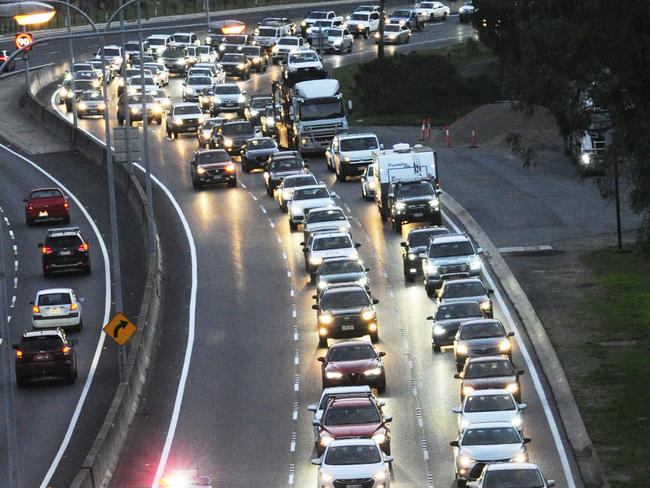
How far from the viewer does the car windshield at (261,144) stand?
79.1m

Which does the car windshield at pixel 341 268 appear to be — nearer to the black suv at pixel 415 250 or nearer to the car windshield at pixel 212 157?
the black suv at pixel 415 250

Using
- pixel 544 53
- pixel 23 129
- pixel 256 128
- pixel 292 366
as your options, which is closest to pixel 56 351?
pixel 292 366

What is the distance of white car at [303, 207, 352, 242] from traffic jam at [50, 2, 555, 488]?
0.06 metres

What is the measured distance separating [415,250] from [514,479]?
83.2ft

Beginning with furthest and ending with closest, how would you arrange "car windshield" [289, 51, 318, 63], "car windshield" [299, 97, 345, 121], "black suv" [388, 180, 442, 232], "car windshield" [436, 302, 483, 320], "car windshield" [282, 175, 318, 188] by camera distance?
"car windshield" [289, 51, 318, 63] → "car windshield" [299, 97, 345, 121] → "car windshield" [282, 175, 318, 188] → "black suv" [388, 180, 442, 232] → "car windshield" [436, 302, 483, 320]

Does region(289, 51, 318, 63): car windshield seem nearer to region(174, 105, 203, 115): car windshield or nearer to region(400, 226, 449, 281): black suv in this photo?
region(174, 105, 203, 115): car windshield

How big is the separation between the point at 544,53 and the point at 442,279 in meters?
14.8

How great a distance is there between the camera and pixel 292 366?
4784 centimetres

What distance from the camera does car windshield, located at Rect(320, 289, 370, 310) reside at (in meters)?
49.0

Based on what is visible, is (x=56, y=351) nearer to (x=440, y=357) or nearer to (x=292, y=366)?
(x=292, y=366)

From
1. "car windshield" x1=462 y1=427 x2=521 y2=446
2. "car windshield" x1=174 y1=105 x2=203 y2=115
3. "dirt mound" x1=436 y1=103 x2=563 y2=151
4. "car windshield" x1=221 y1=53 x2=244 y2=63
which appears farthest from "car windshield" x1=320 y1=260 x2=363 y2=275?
"car windshield" x1=221 y1=53 x2=244 y2=63

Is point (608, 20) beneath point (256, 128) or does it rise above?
above

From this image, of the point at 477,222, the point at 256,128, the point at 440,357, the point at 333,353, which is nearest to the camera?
the point at 333,353

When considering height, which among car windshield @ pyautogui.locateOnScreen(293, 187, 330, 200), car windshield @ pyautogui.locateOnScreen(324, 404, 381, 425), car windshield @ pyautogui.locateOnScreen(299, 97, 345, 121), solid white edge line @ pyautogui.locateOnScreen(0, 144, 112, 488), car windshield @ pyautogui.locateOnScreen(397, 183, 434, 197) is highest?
car windshield @ pyautogui.locateOnScreen(299, 97, 345, 121)
